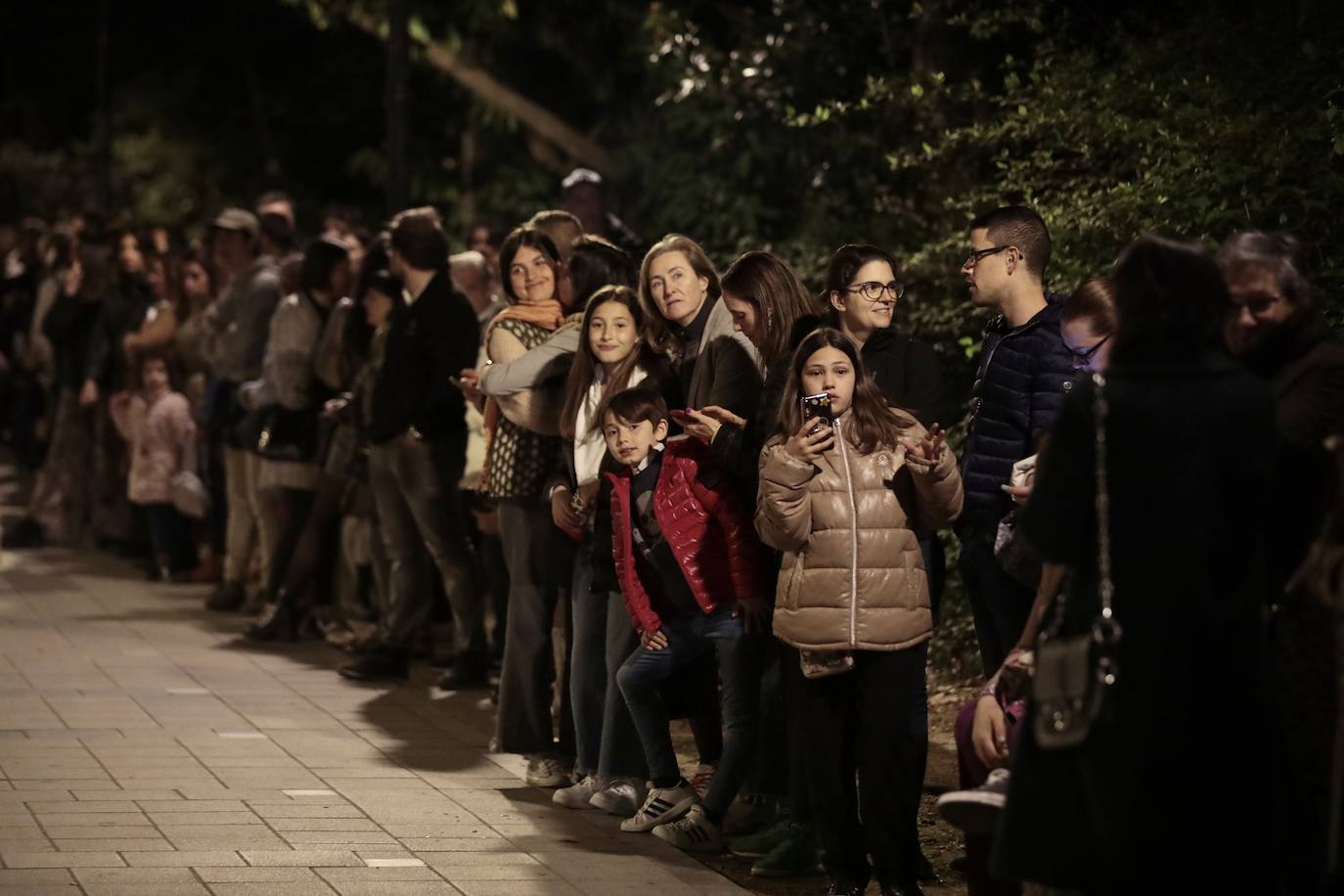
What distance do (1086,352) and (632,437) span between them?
172 centimetres

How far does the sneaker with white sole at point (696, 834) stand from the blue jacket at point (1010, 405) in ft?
4.56

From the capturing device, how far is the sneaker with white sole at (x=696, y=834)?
7859 mm

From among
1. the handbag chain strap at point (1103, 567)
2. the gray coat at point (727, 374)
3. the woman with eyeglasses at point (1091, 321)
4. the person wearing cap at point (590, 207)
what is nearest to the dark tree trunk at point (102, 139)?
the person wearing cap at point (590, 207)

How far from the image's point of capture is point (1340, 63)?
9.07 meters

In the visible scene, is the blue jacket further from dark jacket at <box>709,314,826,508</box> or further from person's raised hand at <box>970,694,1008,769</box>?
person's raised hand at <box>970,694,1008,769</box>

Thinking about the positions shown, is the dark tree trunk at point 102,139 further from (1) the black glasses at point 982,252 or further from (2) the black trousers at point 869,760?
(2) the black trousers at point 869,760

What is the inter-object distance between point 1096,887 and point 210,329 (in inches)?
400

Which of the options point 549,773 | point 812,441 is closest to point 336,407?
point 549,773

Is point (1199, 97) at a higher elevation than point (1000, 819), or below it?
higher

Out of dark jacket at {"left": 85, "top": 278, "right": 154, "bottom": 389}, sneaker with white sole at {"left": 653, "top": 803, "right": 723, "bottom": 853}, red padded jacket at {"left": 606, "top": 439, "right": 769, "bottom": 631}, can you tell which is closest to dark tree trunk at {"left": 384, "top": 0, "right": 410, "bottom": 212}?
dark jacket at {"left": 85, "top": 278, "right": 154, "bottom": 389}

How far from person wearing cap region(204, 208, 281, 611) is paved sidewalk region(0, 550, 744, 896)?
1099 mm

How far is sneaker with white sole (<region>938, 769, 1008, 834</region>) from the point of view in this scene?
5.75 m

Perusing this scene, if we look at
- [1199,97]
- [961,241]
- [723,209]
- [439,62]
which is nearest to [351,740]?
[961,241]

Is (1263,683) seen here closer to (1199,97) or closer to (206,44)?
(1199,97)
